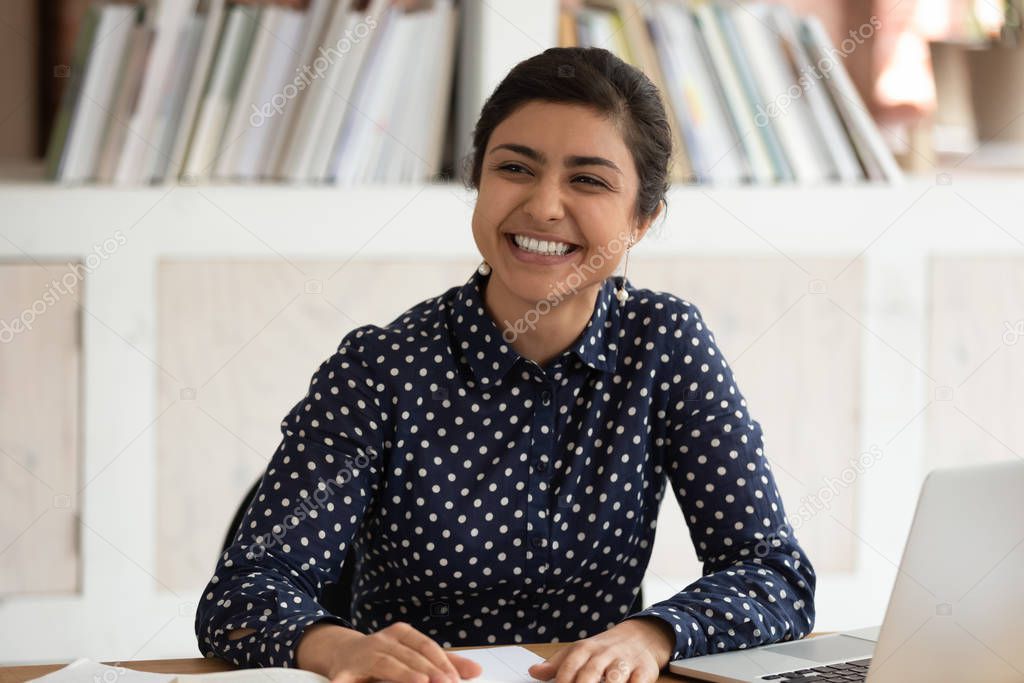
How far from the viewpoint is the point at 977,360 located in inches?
119

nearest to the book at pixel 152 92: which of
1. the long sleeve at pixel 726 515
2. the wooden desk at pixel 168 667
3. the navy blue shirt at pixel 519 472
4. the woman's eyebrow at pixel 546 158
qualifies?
the navy blue shirt at pixel 519 472

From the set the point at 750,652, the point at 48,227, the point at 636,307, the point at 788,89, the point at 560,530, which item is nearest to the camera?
the point at 750,652

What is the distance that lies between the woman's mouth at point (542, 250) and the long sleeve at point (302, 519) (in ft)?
0.78

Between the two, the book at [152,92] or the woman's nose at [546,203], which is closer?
A: the woman's nose at [546,203]

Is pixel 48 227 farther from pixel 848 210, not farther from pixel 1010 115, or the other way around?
pixel 1010 115

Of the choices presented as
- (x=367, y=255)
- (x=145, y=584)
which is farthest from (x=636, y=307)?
(x=145, y=584)

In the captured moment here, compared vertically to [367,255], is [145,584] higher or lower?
lower

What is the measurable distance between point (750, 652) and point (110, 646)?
1703mm

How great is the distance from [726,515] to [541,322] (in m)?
0.36

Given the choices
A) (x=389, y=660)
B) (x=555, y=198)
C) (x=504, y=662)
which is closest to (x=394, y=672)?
(x=389, y=660)

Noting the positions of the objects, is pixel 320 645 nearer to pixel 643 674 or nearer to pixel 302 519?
pixel 302 519

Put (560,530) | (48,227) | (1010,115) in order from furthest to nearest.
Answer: (1010,115), (48,227), (560,530)

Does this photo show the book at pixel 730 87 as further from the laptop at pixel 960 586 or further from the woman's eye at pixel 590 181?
the laptop at pixel 960 586

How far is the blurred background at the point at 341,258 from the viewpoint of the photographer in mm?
2586
